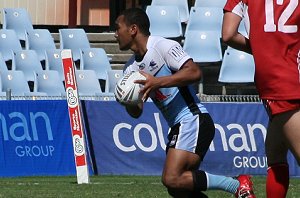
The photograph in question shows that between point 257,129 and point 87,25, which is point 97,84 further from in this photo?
point 87,25

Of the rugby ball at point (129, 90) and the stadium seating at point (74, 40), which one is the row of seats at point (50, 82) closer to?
the stadium seating at point (74, 40)

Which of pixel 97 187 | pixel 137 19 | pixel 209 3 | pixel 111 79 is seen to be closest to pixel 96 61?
pixel 111 79

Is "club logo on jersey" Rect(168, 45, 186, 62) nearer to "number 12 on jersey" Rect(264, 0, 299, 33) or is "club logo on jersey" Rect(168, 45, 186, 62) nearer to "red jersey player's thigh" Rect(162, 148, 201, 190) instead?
"red jersey player's thigh" Rect(162, 148, 201, 190)

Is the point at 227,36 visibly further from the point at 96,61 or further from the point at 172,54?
the point at 96,61

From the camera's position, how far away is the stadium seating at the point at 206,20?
21.4 metres

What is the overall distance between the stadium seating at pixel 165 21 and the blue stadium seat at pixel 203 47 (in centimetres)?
56

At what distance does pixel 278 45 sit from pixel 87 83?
1279cm

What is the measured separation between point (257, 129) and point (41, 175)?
3382mm

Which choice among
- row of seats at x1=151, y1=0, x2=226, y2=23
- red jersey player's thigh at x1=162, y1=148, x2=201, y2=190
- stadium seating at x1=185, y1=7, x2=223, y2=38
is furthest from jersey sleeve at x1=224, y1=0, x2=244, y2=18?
row of seats at x1=151, y1=0, x2=226, y2=23

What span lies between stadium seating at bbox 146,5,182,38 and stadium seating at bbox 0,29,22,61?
2676 mm

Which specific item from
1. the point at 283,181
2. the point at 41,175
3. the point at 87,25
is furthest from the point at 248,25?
the point at 87,25

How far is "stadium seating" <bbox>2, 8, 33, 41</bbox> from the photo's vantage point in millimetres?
22406

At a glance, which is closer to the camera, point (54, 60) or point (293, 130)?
point (293, 130)

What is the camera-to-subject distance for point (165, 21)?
21.6m
